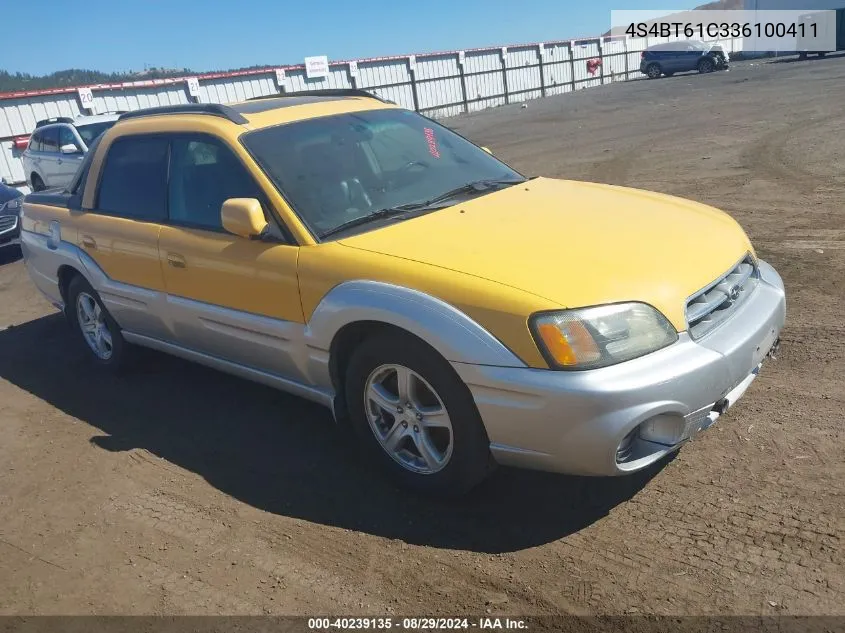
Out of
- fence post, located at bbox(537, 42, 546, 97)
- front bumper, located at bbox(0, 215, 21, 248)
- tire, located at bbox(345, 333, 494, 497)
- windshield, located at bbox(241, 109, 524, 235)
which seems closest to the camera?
tire, located at bbox(345, 333, 494, 497)

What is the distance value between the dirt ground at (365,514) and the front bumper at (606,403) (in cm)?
40

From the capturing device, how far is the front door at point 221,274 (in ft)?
12.3

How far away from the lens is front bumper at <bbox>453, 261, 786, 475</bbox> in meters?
2.76

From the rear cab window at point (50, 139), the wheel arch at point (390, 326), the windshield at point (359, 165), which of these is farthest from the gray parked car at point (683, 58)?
the wheel arch at point (390, 326)

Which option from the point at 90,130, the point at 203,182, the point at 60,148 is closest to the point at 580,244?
the point at 203,182

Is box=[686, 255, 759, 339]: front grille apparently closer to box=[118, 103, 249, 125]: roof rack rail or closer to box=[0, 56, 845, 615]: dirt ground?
box=[0, 56, 845, 615]: dirt ground

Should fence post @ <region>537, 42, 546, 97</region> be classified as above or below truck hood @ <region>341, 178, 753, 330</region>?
below

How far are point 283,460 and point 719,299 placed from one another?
2352 millimetres

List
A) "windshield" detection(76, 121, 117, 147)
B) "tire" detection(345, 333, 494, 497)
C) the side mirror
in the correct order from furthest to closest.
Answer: "windshield" detection(76, 121, 117, 147)
the side mirror
"tire" detection(345, 333, 494, 497)

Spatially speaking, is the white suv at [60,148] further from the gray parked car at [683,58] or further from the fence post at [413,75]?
the gray parked car at [683,58]

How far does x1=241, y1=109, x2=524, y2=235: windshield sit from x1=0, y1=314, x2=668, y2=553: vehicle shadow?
1273 mm

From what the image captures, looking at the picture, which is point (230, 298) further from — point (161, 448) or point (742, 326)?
point (742, 326)

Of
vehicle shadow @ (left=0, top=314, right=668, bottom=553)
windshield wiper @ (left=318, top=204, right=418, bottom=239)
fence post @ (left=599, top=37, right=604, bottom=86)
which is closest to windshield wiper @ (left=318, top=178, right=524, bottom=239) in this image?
windshield wiper @ (left=318, top=204, right=418, bottom=239)

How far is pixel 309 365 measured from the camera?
3.71m
